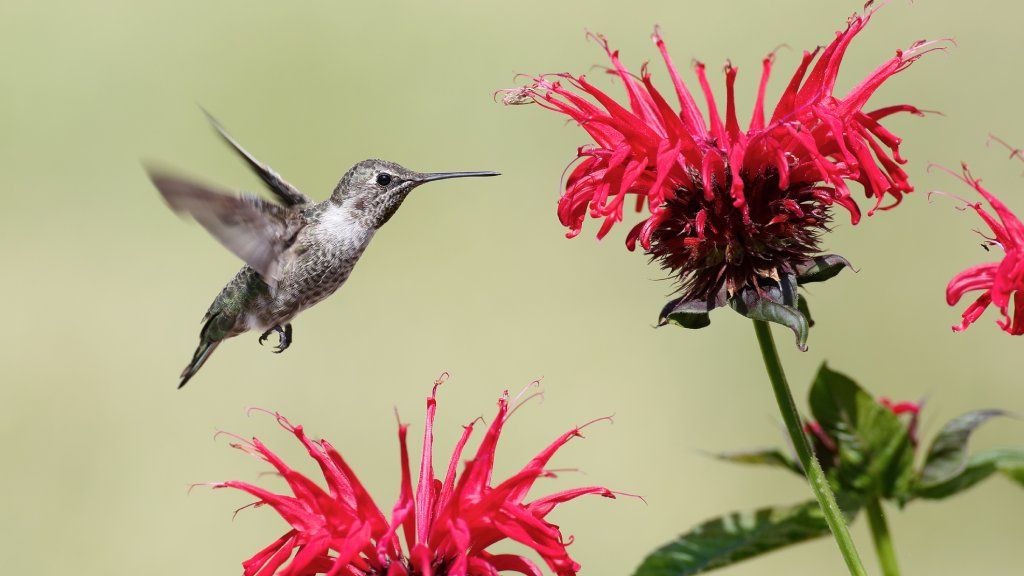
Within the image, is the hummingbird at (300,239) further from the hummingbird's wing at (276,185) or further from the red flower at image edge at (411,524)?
the red flower at image edge at (411,524)

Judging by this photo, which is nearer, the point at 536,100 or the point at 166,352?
the point at 536,100

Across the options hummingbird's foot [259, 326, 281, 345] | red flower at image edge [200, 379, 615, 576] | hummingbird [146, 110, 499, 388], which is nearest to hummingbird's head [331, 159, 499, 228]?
hummingbird [146, 110, 499, 388]

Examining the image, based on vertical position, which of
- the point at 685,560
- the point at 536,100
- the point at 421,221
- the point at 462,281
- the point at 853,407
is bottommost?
the point at 685,560

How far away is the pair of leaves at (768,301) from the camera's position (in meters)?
1.04

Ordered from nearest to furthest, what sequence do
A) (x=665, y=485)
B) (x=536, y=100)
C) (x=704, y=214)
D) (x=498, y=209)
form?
(x=704, y=214) → (x=536, y=100) → (x=665, y=485) → (x=498, y=209)

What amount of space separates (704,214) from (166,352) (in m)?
2.96

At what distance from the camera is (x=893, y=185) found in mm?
1137

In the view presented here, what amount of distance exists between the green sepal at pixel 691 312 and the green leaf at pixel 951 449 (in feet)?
1.14

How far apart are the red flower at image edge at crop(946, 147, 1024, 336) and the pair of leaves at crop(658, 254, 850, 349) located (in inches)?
4.6

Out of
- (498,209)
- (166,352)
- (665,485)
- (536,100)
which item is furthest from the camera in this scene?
(498,209)

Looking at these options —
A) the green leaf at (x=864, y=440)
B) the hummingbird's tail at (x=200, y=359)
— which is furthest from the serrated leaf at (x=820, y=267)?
the hummingbird's tail at (x=200, y=359)

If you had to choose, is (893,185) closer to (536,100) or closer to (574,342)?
(536,100)

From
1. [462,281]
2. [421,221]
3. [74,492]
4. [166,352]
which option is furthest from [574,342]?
[74,492]

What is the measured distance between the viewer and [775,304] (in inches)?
41.1
